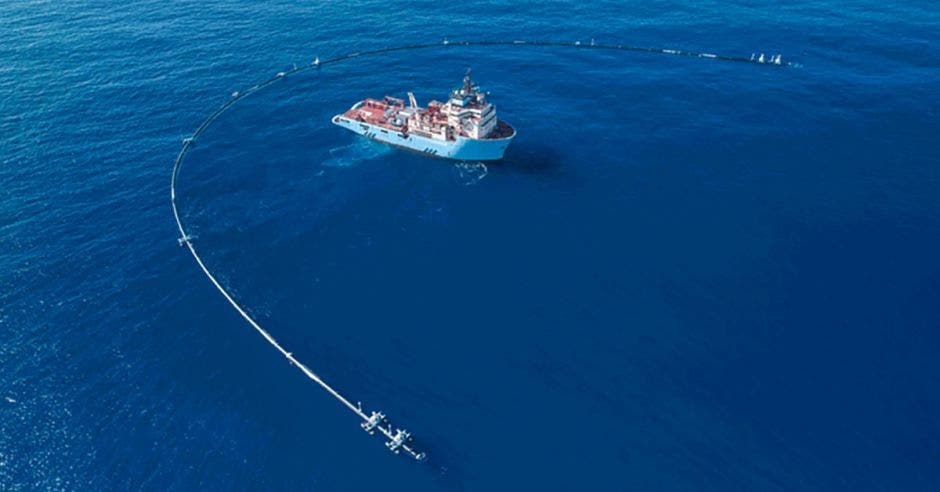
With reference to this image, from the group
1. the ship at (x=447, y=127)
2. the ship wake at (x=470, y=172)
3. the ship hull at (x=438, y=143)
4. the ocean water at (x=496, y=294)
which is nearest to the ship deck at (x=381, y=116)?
the ship at (x=447, y=127)

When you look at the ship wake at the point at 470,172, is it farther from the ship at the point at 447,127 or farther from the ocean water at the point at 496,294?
the ship at the point at 447,127

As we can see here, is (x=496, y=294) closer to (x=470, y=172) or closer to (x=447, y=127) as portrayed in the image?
(x=470, y=172)


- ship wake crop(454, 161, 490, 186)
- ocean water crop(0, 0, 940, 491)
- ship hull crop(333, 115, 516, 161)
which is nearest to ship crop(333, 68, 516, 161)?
ship hull crop(333, 115, 516, 161)

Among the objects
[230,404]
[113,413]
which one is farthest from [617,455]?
[113,413]

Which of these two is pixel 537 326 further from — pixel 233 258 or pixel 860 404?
pixel 233 258

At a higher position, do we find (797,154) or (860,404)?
(797,154)

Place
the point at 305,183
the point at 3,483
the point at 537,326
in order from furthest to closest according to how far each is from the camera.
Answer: the point at 305,183 < the point at 537,326 < the point at 3,483

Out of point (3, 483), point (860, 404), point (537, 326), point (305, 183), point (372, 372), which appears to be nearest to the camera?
point (3, 483)
